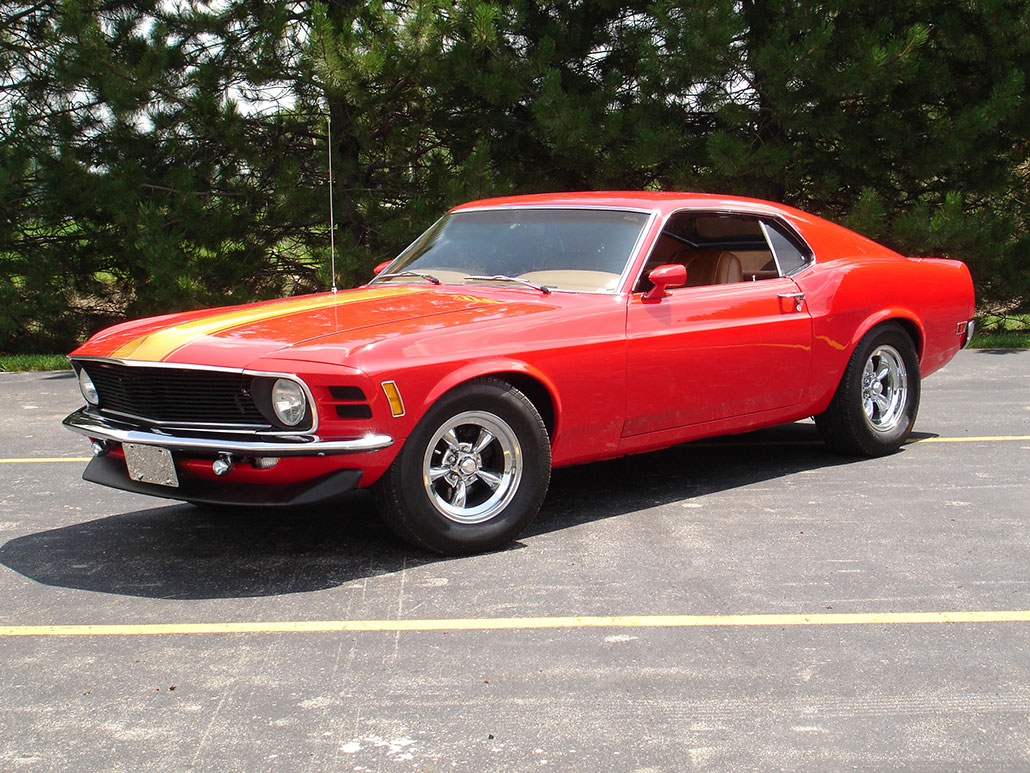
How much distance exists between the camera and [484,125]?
1387 cm

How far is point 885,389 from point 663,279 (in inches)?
86.4

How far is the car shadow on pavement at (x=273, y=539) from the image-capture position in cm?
460

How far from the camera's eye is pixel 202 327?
5012 mm

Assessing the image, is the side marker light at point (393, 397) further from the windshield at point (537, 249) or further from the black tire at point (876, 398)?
the black tire at point (876, 398)

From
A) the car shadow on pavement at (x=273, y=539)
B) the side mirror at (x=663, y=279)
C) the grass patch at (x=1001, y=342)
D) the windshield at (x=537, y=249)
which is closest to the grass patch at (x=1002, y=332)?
the grass patch at (x=1001, y=342)

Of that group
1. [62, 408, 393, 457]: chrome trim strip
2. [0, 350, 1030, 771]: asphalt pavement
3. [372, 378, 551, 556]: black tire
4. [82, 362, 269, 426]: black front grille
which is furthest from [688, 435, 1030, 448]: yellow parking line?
[82, 362, 269, 426]: black front grille

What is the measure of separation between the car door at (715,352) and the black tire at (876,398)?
0.51 m

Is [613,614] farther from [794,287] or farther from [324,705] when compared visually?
[794,287]

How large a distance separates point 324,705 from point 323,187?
1102 cm

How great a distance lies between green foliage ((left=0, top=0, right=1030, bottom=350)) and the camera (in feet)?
41.2

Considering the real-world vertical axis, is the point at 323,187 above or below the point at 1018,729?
above

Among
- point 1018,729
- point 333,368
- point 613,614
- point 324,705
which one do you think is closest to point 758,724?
point 1018,729

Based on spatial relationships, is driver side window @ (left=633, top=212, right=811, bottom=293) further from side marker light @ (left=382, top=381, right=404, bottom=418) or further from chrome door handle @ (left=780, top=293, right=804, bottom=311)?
side marker light @ (left=382, top=381, right=404, bottom=418)

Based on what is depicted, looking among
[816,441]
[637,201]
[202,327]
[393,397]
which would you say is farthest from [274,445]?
[816,441]
